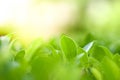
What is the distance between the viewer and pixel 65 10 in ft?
22.3

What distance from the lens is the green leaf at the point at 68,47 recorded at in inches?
46.5

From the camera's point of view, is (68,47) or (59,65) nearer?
(59,65)

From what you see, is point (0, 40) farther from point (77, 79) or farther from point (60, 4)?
point (60, 4)

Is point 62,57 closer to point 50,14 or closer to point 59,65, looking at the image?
point 59,65

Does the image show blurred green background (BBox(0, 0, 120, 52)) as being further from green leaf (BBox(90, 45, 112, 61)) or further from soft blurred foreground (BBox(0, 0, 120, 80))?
green leaf (BBox(90, 45, 112, 61))

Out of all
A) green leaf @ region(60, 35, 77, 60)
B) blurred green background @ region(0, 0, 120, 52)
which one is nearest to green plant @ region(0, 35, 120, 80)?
green leaf @ region(60, 35, 77, 60)

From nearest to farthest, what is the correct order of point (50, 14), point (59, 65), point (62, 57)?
point (59, 65), point (62, 57), point (50, 14)

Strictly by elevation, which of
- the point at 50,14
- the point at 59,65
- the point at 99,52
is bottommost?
the point at 50,14

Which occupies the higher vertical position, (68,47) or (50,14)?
(68,47)

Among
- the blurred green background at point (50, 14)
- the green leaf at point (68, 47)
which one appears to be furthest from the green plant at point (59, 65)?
the blurred green background at point (50, 14)

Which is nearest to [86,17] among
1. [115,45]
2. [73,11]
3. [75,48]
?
[73,11]

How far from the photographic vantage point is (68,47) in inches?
47.1

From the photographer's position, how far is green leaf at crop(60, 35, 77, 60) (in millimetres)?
1182

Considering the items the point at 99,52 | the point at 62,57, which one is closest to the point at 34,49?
the point at 62,57
